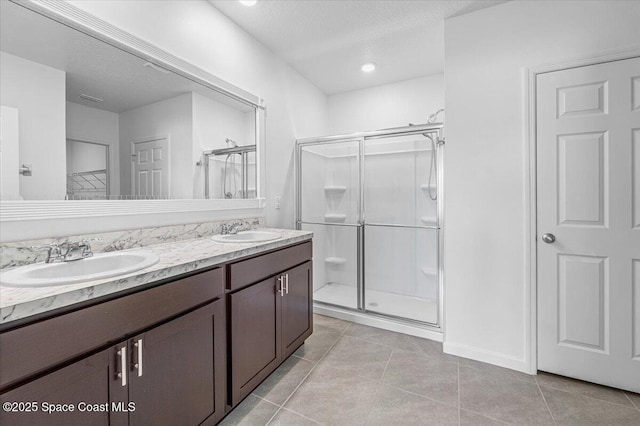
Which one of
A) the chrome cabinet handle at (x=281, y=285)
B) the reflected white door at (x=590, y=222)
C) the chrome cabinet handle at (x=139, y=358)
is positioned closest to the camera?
the chrome cabinet handle at (x=139, y=358)

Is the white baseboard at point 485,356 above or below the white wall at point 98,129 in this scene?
below

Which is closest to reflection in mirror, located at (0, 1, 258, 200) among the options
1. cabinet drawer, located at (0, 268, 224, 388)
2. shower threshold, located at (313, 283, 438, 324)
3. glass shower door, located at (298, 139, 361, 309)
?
cabinet drawer, located at (0, 268, 224, 388)

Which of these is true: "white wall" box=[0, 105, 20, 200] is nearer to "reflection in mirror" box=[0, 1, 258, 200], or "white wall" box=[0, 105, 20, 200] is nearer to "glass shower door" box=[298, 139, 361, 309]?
"reflection in mirror" box=[0, 1, 258, 200]

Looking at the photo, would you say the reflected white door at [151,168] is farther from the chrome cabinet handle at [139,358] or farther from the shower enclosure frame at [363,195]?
the shower enclosure frame at [363,195]

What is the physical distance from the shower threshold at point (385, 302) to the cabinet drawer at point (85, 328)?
6.60 ft

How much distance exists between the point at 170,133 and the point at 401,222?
7.56 ft

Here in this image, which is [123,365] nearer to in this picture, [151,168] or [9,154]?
[9,154]

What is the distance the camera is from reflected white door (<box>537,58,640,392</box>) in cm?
175

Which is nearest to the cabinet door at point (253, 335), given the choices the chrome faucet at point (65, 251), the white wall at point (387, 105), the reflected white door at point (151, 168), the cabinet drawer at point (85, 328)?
the cabinet drawer at point (85, 328)

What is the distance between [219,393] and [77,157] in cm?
135

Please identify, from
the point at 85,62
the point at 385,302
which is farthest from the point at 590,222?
the point at 85,62

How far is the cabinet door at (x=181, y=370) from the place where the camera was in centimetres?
108

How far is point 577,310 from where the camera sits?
1880mm

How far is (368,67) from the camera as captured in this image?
3.13 metres
